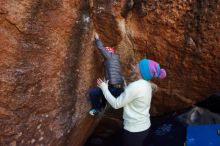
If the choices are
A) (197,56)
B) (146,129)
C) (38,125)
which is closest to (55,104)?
(38,125)

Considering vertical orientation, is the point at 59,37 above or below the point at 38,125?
above

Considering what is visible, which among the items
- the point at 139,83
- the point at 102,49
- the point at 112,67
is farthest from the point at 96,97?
the point at 139,83

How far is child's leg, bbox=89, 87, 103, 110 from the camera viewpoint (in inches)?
164

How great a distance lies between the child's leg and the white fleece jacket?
34cm

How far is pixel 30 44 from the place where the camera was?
3.79 metres

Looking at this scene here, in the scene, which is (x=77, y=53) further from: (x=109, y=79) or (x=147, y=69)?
(x=147, y=69)

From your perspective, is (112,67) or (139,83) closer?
(139,83)

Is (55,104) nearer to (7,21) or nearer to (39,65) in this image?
(39,65)

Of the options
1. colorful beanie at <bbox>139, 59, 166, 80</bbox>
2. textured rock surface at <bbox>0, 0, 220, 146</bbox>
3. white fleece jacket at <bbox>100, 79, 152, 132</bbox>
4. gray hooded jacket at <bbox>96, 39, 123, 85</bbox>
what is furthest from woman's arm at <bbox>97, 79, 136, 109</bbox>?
textured rock surface at <bbox>0, 0, 220, 146</bbox>

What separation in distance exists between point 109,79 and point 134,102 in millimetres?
433

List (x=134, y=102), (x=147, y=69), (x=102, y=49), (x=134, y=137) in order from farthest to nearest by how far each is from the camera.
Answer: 1. (x=102, y=49)
2. (x=134, y=137)
3. (x=134, y=102)
4. (x=147, y=69)

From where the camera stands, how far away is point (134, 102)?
149 inches

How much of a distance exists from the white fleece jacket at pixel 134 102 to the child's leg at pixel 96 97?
1.11ft

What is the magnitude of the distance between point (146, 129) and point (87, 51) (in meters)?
1.05
